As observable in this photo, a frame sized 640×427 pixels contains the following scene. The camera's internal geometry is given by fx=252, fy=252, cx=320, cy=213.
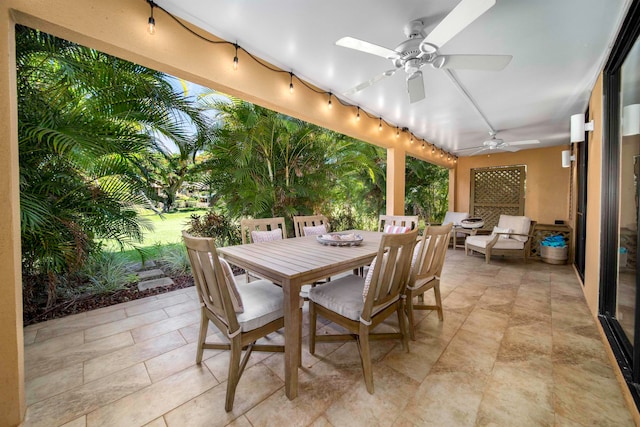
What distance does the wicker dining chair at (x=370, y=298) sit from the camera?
1581mm

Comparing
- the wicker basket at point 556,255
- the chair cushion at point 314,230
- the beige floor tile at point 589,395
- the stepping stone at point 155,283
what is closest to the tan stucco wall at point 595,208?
the beige floor tile at point 589,395

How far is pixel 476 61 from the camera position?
1.87 m

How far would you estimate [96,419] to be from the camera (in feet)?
4.53

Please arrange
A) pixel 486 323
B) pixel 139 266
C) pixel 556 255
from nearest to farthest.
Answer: pixel 486 323, pixel 139 266, pixel 556 255

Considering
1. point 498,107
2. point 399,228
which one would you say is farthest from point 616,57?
point 399,228

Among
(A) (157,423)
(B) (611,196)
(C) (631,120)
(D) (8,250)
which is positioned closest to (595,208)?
(B) (611,196)

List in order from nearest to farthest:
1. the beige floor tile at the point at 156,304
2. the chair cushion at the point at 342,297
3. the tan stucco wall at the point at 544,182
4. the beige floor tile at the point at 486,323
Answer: the chair cushion at the point at 342,297 < the beige floor tile at the point at 486,323 < the beige floor tile at the point at 156,304 < the tan stucco wall at the point at 544,182

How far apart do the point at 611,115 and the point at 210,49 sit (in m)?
3.64

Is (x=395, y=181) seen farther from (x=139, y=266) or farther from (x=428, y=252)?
(x=139, y=266)

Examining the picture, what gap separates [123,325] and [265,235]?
1.55 meters

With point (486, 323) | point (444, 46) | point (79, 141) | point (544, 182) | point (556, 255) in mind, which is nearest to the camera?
point (79, 141)

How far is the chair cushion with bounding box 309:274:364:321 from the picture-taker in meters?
1.71

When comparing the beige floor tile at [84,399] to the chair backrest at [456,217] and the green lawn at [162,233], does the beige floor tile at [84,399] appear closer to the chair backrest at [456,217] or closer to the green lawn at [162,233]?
the green lawn at [162,233]

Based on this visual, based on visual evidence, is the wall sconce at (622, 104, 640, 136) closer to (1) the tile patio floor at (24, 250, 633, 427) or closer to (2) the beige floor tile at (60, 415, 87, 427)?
(1) the tile patio floor at (24, 250, 633, 427)
